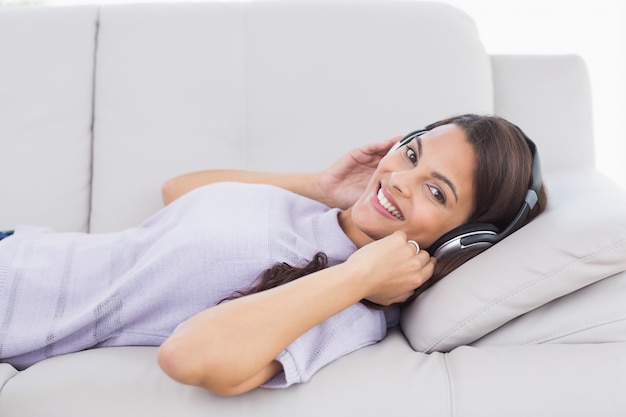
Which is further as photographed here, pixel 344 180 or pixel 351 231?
pixel 344 180

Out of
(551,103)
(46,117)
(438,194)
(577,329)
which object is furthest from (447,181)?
(46,117)

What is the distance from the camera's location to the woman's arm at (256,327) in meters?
1.04

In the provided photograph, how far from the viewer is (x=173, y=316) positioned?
1.33 metres

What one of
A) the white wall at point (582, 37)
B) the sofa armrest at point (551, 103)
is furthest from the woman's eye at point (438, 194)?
the white wall at point (582, 37)

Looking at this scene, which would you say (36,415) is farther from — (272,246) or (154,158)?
(154,158)

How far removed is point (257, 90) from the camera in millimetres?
1845

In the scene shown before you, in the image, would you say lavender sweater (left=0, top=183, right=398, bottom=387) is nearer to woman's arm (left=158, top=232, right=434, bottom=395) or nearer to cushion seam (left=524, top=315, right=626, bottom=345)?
woman's arm (left=158, top=232, right=434, bottom=395)

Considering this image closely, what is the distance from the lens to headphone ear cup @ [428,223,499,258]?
4.33ft

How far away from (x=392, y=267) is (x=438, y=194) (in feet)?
0.62

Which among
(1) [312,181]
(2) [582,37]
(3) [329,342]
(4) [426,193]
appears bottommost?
(3) [329,342]

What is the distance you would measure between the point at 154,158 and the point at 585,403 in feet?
3.89

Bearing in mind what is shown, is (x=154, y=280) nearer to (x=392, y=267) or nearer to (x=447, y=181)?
(x=392, y=267)

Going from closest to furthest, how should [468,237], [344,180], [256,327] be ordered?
1. [256,327]
2. [468,237]
3. [344,180]

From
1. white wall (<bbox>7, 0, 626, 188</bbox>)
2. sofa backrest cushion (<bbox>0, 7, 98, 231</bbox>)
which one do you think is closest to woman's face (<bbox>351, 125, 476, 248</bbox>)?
sofa backrest cushion (<bbox>0, 7, 98, 231</bbox>)
